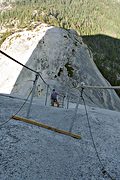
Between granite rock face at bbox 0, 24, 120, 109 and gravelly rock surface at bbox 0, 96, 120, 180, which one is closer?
gravelly rock surface at bbox 0, 96, 120, 180

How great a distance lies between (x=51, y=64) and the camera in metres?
58.2

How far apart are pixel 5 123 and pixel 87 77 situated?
175 ft

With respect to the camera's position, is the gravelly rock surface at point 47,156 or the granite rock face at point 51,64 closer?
the gravelly rock surface at point 47,156

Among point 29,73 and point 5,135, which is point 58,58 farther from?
point 5,135

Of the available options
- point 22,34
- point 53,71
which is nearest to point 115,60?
point 22,34

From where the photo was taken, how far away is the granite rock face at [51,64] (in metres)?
53.8

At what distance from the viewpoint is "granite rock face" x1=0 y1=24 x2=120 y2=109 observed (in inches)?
2120

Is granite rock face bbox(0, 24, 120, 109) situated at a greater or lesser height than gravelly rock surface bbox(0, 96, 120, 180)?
greater

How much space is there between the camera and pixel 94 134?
1409cm

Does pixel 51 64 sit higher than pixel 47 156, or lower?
higher

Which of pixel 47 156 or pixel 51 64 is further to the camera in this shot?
pixel 51 64

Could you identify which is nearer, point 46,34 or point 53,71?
point 53,71

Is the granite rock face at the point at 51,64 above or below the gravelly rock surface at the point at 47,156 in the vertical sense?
above

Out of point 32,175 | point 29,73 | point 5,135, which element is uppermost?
point 29,73
